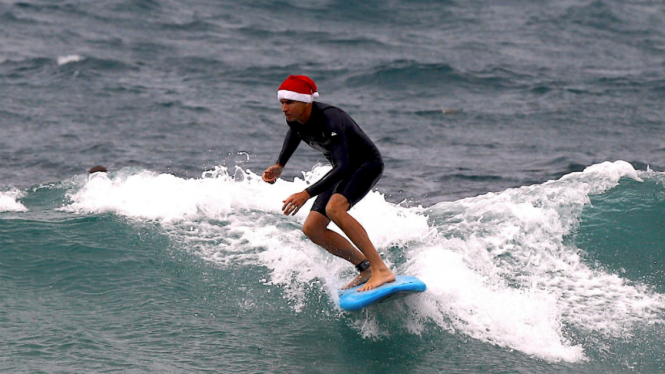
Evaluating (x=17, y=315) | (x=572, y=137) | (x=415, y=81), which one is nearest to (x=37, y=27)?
(x=415, y=81)

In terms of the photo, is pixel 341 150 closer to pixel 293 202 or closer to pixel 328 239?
pixel 293 202

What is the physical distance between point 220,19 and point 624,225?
15943 millimetres

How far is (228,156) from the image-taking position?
13.4 meters

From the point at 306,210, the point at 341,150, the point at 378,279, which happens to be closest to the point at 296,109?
the point at 341,150

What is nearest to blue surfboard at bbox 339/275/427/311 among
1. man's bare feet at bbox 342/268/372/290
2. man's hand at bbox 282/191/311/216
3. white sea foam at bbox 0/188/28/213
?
man's bare feet at bbox 342/268/372/290

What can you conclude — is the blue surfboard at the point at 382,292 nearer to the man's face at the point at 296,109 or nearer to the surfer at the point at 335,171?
the surfer at the point at 335,171

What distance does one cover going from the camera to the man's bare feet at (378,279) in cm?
670

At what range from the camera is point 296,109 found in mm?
6629

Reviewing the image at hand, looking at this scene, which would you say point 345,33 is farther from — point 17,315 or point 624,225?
point 17,315

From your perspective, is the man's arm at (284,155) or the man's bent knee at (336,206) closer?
the man's bent knee at (336,206)

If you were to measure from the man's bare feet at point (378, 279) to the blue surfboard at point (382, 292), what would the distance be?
39 millimetres

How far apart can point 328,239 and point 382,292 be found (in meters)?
0.77

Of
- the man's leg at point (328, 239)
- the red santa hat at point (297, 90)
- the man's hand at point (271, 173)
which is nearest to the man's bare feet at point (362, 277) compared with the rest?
the man's leg at point (328, 239)

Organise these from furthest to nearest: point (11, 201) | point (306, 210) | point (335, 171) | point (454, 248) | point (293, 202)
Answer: point (306, 210), point (11, 201), point (454, 248), point (335, 171), point (293, 202)
